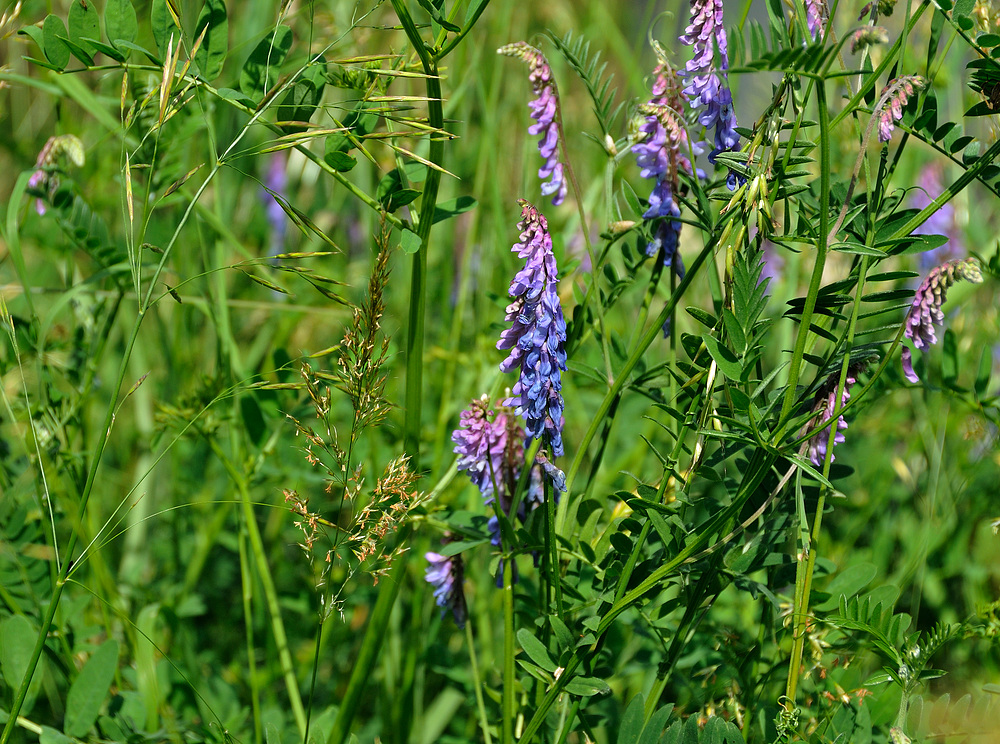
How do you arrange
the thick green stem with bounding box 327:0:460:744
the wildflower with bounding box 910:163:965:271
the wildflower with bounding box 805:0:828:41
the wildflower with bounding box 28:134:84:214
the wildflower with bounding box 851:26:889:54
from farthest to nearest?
the wildflower with bounding box 910:163:965:271 → the wildflower with bounding box 28:134:84:214 → the thick green stem with bounding box 327:0:460:744 → the wildflower with bounding box 805:0:828:41 → the wildflower with bounding box 851:26:889:54

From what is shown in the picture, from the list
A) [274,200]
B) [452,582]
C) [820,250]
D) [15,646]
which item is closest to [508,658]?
[452,582]

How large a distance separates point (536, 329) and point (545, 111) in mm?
344

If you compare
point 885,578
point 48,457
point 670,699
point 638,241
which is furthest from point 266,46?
point 885,578

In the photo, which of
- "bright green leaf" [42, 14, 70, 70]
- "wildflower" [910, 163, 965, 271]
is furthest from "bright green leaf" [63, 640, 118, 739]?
"wildflower" [910, 163, 965, 271]

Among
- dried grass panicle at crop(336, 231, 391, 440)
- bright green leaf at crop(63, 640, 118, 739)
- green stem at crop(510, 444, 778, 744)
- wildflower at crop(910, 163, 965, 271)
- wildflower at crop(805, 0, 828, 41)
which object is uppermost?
wildflower at crop(805, 0, 828, 41)

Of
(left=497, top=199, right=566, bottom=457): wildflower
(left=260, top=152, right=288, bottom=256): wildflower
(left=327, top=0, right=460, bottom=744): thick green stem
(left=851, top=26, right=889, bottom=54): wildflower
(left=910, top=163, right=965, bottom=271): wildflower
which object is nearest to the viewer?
(left=851, top=26, right=889, bottom=54): wildflower

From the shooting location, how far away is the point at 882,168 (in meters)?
1.04

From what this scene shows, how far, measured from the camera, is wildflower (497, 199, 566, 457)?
36.0 inches

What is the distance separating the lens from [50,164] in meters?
1.43

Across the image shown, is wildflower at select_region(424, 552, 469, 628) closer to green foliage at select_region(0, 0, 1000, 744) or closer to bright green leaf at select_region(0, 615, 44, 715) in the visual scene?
green foliage at select_region(0, 0, 1000, 744)

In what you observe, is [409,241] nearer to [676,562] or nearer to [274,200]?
[676,562]

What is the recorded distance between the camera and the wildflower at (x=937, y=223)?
2.45m

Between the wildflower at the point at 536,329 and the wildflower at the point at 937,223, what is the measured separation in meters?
1.87

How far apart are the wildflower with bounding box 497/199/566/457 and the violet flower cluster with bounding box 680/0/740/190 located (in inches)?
10.0
